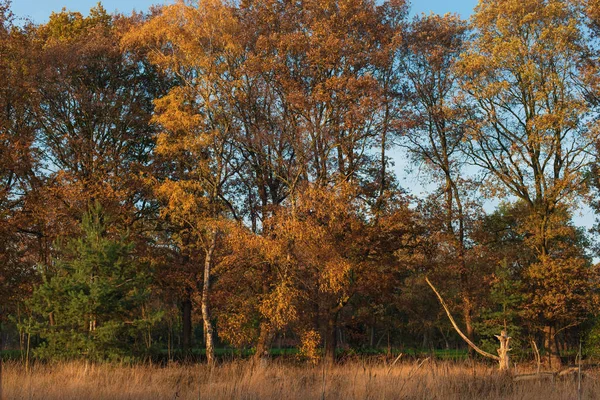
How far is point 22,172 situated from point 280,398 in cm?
1927

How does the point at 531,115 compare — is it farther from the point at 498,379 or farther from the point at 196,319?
the point at 196,319

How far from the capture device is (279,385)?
11.3m

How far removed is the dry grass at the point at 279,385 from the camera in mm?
10547

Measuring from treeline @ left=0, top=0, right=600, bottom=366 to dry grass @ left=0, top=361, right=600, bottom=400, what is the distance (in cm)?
899

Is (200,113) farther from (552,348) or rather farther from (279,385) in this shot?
(552,348)

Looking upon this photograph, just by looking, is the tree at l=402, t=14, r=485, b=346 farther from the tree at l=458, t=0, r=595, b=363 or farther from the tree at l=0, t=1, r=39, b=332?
the tree at l=0, t=1, r=39, b=332

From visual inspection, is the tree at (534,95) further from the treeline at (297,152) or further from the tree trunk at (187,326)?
the tree trunk at (187,326)

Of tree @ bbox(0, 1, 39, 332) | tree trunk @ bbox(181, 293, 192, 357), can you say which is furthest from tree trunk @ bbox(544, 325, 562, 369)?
tree @ bbox(0, 1, 39, 332)

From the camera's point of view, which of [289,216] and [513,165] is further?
[513,165]

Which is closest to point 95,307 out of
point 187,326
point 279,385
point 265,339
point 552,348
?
point 279,385

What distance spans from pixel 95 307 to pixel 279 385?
7743 mm

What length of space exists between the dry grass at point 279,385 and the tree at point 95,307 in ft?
11.3

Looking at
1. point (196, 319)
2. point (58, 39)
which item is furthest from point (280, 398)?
point (196, 319)

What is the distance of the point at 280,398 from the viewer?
1041 centimetres
